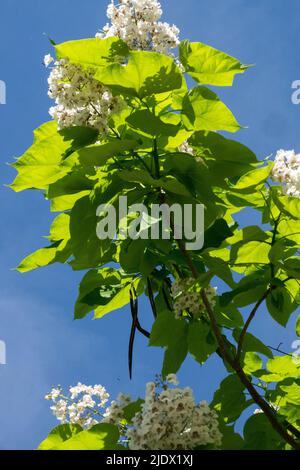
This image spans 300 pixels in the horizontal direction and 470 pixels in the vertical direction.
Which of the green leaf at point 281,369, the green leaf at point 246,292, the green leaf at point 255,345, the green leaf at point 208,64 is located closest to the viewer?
the green leaf at point 208,64

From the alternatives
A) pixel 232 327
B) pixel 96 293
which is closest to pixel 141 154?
pixel 96 293

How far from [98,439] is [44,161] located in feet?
3.47

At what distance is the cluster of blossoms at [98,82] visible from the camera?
2.61 meters

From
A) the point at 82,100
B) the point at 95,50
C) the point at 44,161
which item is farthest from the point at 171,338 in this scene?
the point at 95,50

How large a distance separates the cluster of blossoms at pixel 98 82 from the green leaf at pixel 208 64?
0.73ft

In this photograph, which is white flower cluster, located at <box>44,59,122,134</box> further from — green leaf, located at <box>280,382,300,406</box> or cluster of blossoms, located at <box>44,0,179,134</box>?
green leaf, located at <box>280,382,300,406</box>

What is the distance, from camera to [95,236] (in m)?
2.70

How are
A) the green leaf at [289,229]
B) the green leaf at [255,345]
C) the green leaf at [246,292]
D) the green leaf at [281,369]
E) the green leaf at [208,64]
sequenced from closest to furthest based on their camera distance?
1. the green leaf at [208,64]
2. the green leaf at [246,292]
3. the green leaf at [289,229]
4. the green leaf at [255,345]
5. the green leaf at [281,369]

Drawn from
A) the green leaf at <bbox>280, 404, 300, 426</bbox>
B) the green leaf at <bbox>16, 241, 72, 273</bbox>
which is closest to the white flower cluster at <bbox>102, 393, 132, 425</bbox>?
the green leaf at <bbox>16, 241, 72, 273</bbox>

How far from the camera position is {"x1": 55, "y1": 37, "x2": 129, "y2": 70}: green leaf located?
2.48m

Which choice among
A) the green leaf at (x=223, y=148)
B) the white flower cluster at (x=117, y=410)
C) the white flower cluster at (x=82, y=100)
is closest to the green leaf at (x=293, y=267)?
the green leaf at (x=223, y=148)

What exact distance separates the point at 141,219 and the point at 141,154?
28cm

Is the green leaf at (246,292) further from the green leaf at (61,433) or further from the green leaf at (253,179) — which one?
the green leaf at (61,433)
